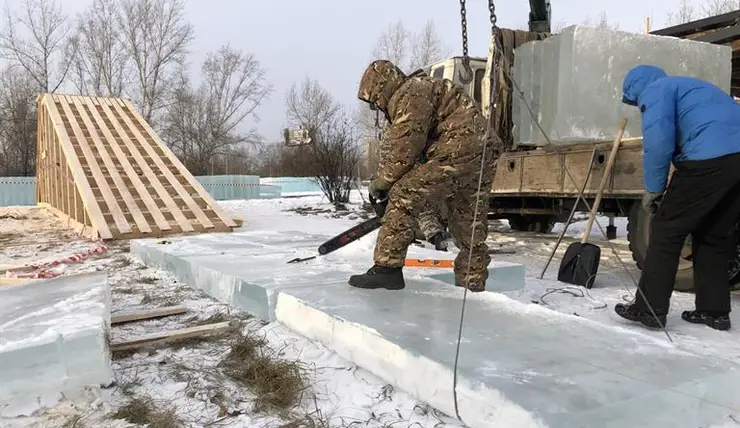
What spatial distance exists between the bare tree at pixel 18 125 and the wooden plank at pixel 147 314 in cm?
2629

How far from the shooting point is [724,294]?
10.3ft

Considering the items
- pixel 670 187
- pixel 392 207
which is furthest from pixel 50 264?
pixel 670 187

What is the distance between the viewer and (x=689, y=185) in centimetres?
291

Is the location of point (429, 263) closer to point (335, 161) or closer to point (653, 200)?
point (653, 200)

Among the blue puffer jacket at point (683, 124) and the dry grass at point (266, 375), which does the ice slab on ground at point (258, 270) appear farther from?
the blue puffer jacket at point (683, 124)

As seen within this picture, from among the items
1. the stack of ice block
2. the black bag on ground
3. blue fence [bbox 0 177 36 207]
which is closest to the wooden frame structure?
the stack of ice block

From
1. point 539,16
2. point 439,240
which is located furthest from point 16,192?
point 539,16

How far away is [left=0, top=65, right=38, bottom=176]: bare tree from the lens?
26.3 metres

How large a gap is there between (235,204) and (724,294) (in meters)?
13.4

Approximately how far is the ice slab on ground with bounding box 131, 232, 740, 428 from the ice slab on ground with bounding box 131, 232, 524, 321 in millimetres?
30

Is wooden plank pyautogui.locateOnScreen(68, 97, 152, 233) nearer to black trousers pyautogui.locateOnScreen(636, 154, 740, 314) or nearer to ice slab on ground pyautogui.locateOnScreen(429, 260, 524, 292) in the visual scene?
ice slab on ground pyautogui.locateOnScreen(429, 260, 524, 292)

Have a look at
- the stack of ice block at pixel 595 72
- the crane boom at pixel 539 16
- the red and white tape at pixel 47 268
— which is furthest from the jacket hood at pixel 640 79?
the red and white tape at pixel 47 268

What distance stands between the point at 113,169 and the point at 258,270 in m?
7.13

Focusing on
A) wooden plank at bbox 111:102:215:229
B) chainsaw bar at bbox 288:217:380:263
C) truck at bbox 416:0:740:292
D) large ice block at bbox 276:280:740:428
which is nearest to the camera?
large ice block at bbox 276:280:740:428
